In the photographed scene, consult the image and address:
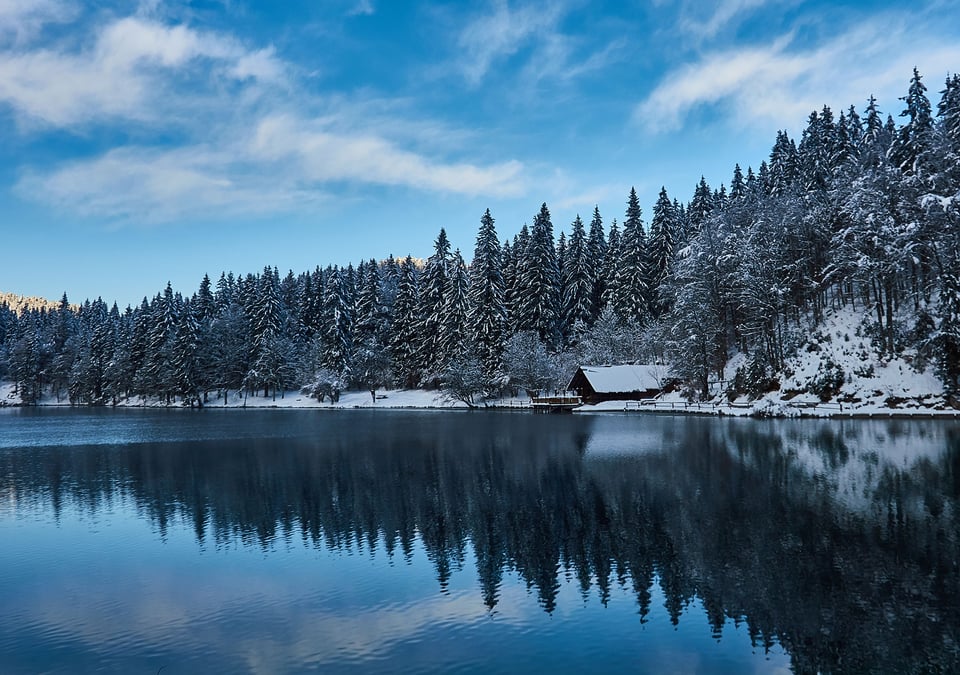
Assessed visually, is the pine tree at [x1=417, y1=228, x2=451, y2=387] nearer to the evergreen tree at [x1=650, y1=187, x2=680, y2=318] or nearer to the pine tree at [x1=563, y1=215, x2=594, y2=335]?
the pine tree at [x1=563, y1=215, x2=594, y2=335]

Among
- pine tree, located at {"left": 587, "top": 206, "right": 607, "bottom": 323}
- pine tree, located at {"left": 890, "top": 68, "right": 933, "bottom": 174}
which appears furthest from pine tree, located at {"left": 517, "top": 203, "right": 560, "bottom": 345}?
pine tree, located at {"left": 890, "top": 68, "right": 933, "bottom": 174}

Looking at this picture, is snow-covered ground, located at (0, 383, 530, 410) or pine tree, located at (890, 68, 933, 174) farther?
snow-covered ground, located at (0, 383, 530, 410)

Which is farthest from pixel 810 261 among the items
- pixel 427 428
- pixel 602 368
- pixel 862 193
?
pixel 427 428

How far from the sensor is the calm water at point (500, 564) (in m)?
11.1

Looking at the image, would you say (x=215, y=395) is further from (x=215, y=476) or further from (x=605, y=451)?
(x=605, y=451)

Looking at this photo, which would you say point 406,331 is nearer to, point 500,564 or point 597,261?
point 597,261

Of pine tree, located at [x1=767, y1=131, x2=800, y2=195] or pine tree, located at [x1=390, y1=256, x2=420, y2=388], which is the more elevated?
pine tree, located at [x1=767, y1=131, x2=800, y2=195]

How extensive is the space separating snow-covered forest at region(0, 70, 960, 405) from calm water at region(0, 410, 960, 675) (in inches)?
1034

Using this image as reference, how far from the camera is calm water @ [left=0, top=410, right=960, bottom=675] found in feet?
36.6

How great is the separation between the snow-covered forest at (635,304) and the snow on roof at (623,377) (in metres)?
3.00

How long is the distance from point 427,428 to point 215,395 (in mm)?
71176

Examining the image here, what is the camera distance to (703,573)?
1467 cm

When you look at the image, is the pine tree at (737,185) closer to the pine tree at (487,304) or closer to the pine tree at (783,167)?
the pine tree at (783,167)

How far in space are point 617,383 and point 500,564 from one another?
5857 cm
